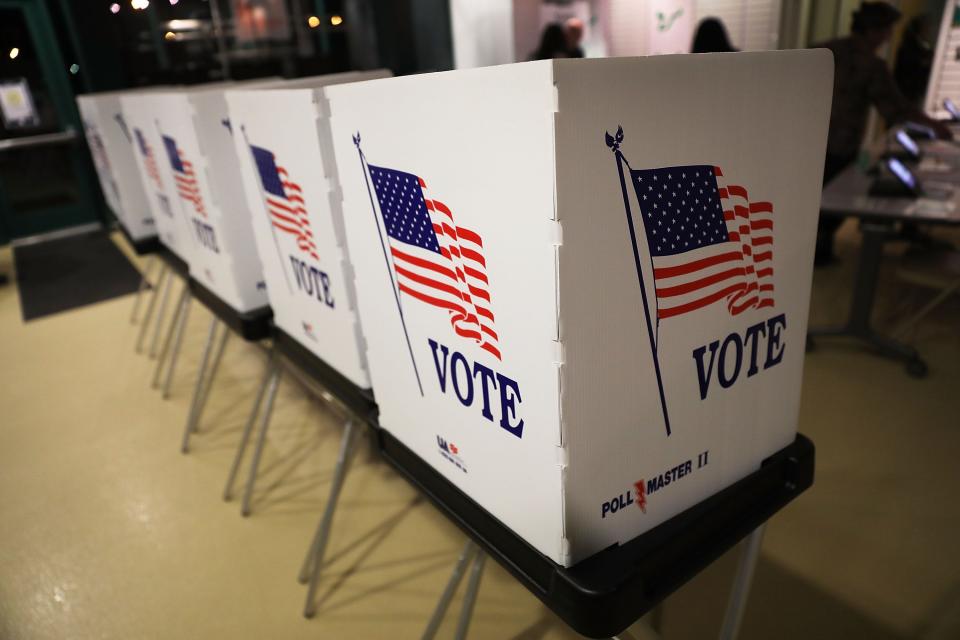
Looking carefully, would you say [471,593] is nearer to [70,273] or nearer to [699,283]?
[699,283]

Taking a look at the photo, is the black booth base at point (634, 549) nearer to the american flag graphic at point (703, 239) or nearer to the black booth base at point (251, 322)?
the american flag graphic at point (703, 239)

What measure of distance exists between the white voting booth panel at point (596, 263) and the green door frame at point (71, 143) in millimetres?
6466

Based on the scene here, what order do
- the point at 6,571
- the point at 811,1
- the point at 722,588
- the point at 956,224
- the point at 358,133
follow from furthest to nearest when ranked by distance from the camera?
the point at 811,1 → the point at 956,224 → the point at 6,571 → the point at 722,588 → the point at 358,133

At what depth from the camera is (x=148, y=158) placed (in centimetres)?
231

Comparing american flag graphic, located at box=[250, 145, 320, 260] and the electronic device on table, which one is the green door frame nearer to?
american flag graphic, located at box=[250, 145, 320, 260]

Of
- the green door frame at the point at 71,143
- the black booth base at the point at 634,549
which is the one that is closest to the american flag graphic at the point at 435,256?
the black booth base at the point at 634,549

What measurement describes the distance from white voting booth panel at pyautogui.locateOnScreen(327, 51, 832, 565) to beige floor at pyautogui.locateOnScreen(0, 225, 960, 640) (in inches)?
33.2

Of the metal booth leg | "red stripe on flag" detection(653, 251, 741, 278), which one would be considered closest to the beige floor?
the metal booth leg

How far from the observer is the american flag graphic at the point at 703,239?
70 cm

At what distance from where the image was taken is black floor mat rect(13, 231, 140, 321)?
437 cm

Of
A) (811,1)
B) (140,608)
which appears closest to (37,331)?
(140,608)

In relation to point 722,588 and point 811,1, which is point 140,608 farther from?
point 811,1

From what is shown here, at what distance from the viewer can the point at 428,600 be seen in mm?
1655

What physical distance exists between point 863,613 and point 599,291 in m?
1.36
